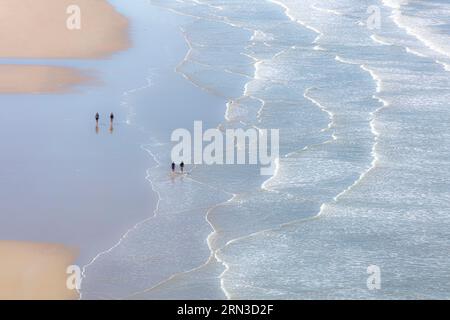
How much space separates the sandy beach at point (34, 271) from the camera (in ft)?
54.4

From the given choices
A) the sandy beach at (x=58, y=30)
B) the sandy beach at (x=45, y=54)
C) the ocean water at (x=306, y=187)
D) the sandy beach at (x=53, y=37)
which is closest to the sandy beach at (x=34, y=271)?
the sandy beach at (x=45, y=54)

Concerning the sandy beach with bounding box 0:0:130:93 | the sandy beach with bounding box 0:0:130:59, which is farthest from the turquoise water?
the sandy beach with bounding box 0:0:130:93

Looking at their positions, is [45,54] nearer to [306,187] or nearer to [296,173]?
[296,173]

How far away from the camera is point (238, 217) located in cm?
2016

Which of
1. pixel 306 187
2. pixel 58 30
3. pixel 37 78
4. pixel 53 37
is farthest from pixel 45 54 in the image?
pixel 306 187

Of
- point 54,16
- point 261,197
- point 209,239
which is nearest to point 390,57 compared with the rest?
point 54,16

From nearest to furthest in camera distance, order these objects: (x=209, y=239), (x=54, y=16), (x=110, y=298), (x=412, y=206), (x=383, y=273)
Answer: (x=110, y=298), (x=383, y=273), (x=209, y=239), (x=412, y=206), (x=54, y=16)

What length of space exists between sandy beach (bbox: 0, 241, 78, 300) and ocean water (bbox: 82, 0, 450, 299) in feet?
1.47

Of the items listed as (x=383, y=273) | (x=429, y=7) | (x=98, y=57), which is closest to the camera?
(x=383, y=273)

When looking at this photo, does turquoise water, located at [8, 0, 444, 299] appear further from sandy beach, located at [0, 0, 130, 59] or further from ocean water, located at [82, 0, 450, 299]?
sandy beach, located at [0, 0, 130, 59]

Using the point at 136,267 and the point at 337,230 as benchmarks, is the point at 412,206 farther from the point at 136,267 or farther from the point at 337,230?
the point at 136,267

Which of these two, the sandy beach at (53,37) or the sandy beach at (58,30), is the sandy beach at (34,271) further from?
the sandy beach at (58,30)

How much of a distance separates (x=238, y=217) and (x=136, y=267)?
3.04 metres

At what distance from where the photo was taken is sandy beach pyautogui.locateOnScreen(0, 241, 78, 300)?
1658 centimetres
